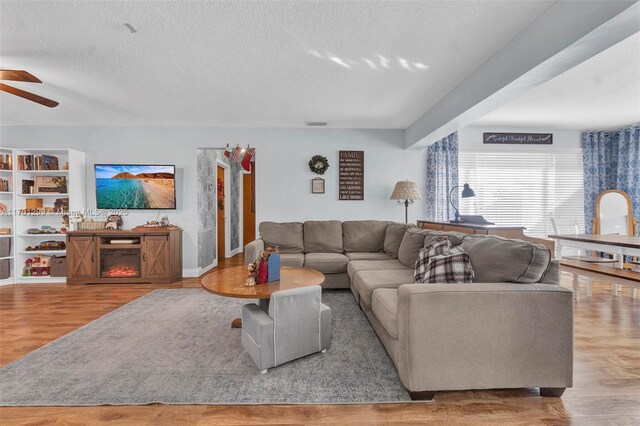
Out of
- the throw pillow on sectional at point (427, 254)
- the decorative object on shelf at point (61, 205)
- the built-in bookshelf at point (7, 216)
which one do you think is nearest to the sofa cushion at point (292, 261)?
the throw pillow on sectional at point (427, 254)

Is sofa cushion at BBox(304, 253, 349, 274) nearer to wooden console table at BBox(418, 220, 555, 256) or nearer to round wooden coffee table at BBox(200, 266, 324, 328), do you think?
round wooden coffee table at BBox(200, 266, 324, 328)

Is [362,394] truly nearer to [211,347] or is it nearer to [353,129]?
[211,347]

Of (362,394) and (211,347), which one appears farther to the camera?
(211,347)

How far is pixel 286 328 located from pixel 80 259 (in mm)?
4133

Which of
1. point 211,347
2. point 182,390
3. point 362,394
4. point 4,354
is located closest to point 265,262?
point 211,347

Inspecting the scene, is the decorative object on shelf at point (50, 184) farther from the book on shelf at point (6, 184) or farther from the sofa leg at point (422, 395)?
the sofa leg at point (422, 395)

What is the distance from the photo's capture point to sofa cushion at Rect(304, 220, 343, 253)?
179 inches

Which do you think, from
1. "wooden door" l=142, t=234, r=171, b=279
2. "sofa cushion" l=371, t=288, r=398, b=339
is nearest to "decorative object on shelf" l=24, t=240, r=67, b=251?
"wooden door" l=142, t=234, r=171, b=279

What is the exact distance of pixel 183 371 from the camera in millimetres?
2156

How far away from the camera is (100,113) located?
4.45 meters

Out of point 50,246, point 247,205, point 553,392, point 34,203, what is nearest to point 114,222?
point 50,246

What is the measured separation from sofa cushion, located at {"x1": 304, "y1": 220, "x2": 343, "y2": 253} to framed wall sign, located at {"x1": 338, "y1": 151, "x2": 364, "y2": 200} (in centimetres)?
81

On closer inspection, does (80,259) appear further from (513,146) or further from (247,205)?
(513,146)

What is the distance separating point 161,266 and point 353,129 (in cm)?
371
